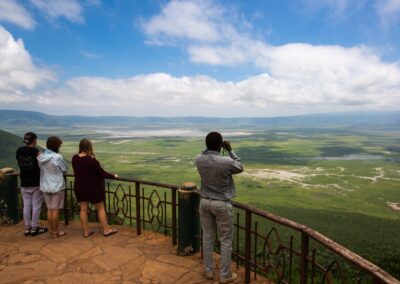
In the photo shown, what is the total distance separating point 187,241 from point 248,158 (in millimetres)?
110737

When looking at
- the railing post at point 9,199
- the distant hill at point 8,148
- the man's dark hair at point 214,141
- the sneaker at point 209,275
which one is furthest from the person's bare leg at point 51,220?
the distant hill at point 8,148

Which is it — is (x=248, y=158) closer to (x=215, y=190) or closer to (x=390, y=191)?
(x=390, y=191)

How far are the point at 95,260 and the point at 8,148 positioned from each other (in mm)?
103167

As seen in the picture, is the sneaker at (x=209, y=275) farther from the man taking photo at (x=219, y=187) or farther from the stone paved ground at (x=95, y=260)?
the man taking photo at (x=219, y=187)

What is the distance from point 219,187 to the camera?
4188mm

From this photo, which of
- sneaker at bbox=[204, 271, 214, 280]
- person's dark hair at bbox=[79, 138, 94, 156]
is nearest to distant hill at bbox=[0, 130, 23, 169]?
person's dark hair at bbox=[79, 138, 94, 156]

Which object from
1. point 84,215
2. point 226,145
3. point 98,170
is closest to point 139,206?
point 84,215

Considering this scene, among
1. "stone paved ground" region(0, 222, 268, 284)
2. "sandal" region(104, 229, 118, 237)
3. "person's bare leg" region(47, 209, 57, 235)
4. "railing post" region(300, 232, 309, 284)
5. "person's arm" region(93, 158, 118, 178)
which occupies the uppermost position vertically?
"person's arm" region(93, 158, 118, 178)

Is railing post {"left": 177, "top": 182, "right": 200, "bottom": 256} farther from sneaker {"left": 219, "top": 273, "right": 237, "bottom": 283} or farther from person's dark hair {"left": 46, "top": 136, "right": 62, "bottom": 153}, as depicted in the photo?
person's dark hair {"left": 46, "top": 136, "right": 62, "bottom": 153}

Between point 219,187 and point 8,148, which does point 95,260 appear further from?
point 8,148

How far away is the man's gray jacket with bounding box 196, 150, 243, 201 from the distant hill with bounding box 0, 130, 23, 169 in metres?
90.8

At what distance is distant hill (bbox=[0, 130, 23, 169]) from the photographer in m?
84.4

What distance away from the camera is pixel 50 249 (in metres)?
5.66

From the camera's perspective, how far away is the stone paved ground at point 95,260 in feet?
15.3
